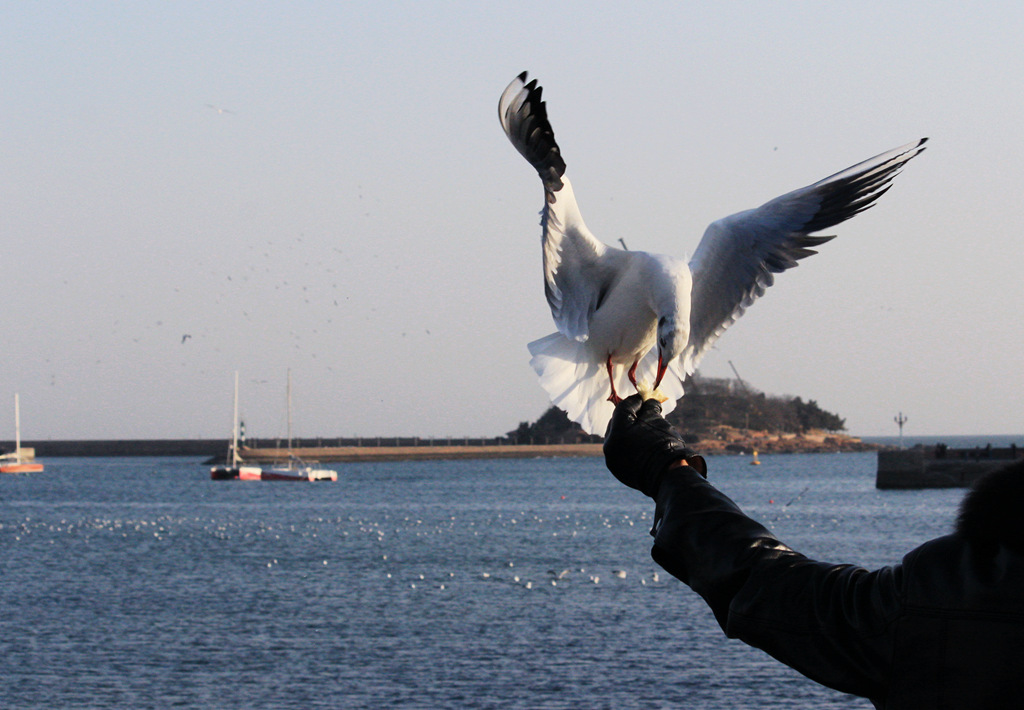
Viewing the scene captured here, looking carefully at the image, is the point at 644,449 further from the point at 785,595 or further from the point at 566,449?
the point at 566,449

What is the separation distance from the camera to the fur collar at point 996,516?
1.43 metres

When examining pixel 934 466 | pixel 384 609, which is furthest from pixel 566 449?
pixel 384 609

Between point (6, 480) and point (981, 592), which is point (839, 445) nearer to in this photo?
point (6, 480)

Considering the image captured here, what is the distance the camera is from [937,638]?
4.82 ft

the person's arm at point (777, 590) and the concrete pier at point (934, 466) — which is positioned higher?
the person's arm at point (777, 590)

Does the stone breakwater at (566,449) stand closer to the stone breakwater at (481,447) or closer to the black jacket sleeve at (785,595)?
the stone breakwater at (481,447)

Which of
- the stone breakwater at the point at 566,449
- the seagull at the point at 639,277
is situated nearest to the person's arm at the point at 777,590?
the seagull at the point at 639,277

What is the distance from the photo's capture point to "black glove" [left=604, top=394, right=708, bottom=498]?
6.49 feet

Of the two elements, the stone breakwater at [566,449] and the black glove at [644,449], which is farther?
the stone breakwater at [566,449]

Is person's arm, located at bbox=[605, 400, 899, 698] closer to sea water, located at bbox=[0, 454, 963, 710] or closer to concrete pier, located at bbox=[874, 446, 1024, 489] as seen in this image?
sea water, located at bbox=[0, 454, 963, 710]

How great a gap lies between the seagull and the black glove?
1.51 m

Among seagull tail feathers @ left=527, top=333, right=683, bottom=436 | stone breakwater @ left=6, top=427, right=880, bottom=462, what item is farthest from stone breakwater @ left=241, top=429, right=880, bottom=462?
seagull tail feathers @ left=527, top=333, right=683, bottom=436

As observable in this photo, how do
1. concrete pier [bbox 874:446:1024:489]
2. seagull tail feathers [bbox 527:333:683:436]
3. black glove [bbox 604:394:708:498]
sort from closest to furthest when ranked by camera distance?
black glove [bbox 604:394:708:498] → seagull tail feathers [bbox 527:333:683:436] → concrete pier [bbox 874:446:1024:489]

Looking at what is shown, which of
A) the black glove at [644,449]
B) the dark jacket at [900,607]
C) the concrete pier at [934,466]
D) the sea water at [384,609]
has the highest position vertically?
the black glove at [644,449]
